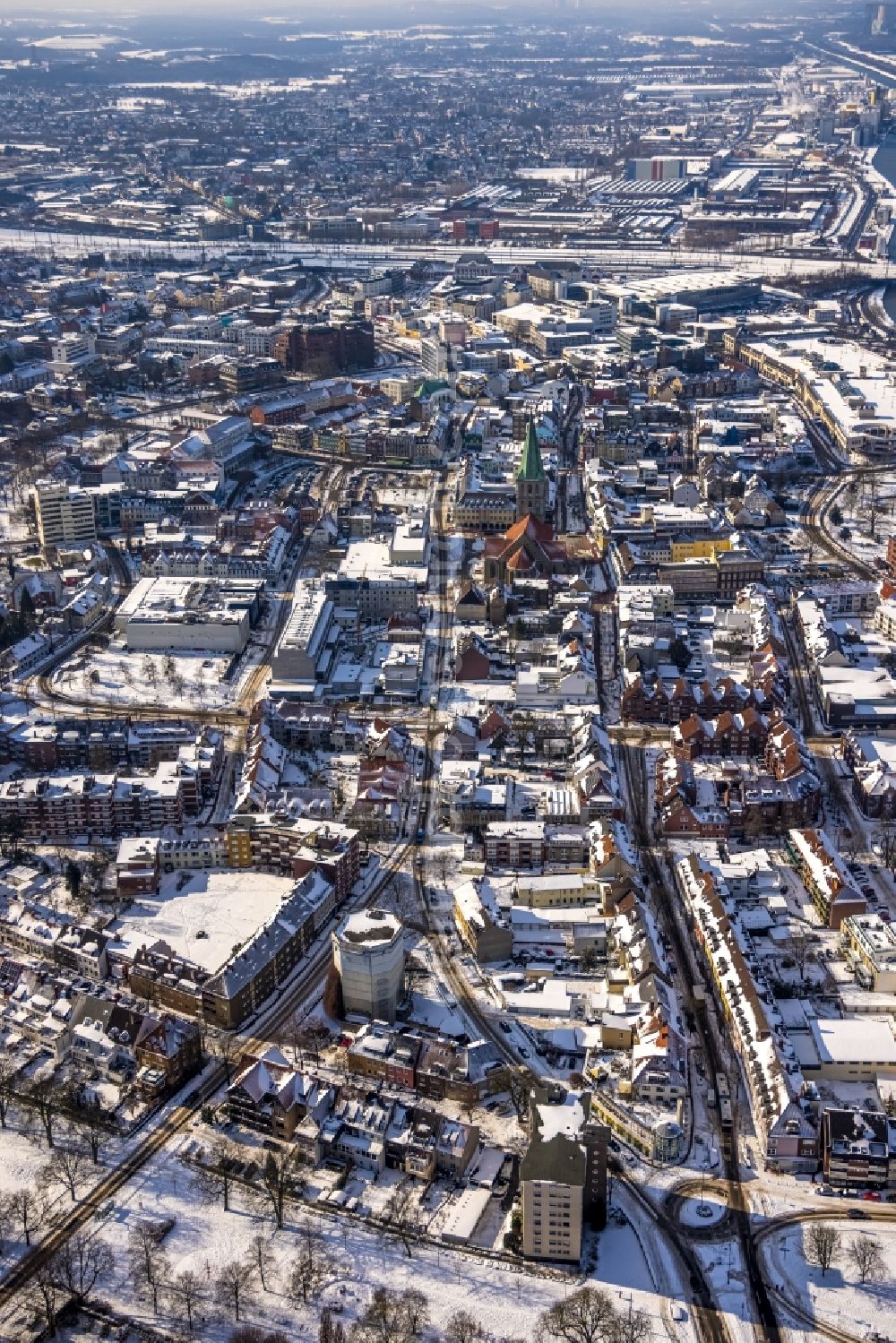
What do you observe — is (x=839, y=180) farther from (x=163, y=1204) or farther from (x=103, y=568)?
(x=163, y=1204)

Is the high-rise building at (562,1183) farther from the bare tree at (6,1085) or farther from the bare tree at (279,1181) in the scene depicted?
the bare tree at (6,1085)

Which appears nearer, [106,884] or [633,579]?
[106,884]

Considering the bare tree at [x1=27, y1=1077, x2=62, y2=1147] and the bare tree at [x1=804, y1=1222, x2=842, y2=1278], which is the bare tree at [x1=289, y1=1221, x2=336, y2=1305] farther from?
the bare tree at [x1=804, y1=1222, x2=842, y2=1278]

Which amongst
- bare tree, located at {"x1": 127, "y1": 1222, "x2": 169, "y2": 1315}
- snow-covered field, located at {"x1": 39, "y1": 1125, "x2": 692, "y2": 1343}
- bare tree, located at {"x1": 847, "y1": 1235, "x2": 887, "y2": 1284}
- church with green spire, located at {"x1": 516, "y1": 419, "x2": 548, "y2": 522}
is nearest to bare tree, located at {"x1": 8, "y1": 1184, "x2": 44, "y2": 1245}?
snow-covered field, located at {"x1": 39, "y1": 1125, "x2": 692, "y2": 1343}

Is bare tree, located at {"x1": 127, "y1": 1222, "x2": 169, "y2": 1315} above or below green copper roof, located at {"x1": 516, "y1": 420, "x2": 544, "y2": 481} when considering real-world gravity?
below

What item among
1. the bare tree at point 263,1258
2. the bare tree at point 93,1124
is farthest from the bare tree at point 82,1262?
the bare tree at point 263,1258

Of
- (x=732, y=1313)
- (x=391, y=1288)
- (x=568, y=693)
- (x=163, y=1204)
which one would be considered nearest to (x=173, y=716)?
(x=568, y=693)

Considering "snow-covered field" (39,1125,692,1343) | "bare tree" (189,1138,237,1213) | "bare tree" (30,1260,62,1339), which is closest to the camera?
"bare tree" (30,1260,62,1339)
